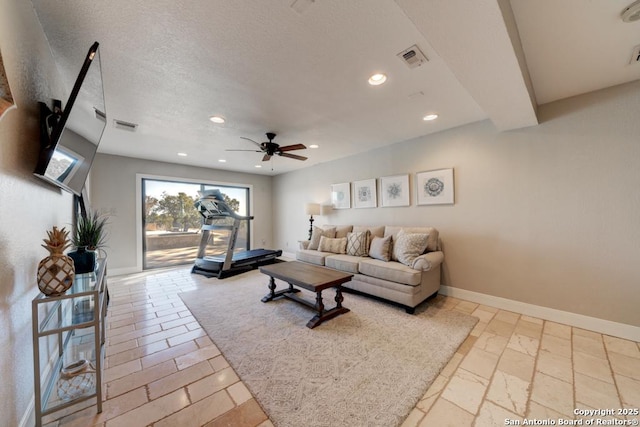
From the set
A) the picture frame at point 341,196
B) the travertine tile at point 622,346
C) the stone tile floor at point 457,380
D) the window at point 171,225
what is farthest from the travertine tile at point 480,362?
the window at point 171,225

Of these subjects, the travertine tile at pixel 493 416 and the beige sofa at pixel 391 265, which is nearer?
the travertine tile at pixel 493 416

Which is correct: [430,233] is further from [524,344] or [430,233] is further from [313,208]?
[313,208]

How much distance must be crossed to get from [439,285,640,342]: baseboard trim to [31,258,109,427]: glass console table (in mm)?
3908

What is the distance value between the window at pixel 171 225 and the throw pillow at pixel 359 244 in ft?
10.4

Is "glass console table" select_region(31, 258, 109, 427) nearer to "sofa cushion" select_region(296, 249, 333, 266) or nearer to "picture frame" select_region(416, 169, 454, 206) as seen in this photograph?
"sofa cushion" select_region(296, 249, 333, 266)

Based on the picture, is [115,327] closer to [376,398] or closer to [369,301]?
[376,398]

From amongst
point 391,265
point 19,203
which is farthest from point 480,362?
point 19,203

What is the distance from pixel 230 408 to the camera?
1454 millimetres

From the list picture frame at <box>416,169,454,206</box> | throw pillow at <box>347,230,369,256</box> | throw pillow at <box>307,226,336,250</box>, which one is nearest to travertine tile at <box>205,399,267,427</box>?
throw pillow at <box>347,230,369,256</box>

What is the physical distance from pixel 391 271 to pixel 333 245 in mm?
1439

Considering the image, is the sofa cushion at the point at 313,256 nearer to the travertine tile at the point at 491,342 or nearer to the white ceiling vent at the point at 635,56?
the travertine tile at the point at 491,342

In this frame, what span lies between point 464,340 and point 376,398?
1.24 metres

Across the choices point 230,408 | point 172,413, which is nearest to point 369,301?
point 230,408

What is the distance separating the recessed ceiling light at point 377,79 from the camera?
2057 mm
